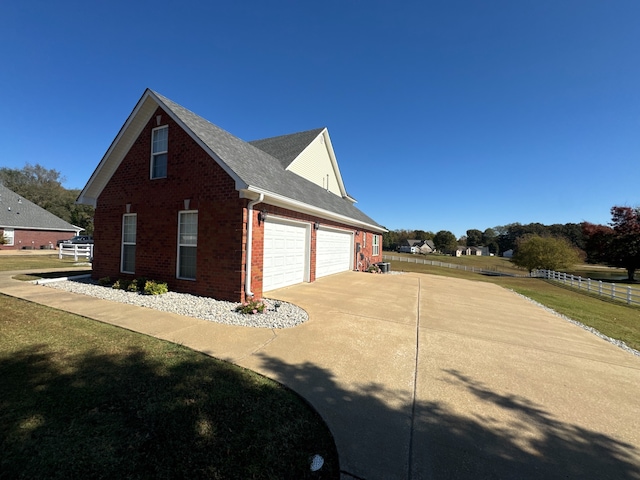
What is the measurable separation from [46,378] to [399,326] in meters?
5.78

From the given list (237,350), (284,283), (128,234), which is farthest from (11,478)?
(128,234)

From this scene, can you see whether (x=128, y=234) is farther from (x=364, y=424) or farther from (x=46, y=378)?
(x=364, y=424)

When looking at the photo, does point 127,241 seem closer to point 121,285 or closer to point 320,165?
point 121,285

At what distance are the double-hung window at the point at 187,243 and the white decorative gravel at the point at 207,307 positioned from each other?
27.2 inches

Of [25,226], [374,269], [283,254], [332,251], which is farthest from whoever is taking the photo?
[25,226]

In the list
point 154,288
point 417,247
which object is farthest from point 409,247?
point 154,288

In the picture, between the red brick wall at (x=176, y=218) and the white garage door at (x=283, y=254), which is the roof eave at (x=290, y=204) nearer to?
the red brick wall at (x=176, y=218)

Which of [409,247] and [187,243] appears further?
[409,247]

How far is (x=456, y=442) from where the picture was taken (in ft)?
8.63

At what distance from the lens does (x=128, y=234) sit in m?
9.62

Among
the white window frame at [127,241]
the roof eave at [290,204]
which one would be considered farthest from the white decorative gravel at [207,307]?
the roof eave at [290,204]

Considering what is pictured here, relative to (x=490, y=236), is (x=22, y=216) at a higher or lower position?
lower

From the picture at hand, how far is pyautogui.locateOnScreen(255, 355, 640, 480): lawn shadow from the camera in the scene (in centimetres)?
231

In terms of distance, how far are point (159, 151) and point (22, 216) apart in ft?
116
